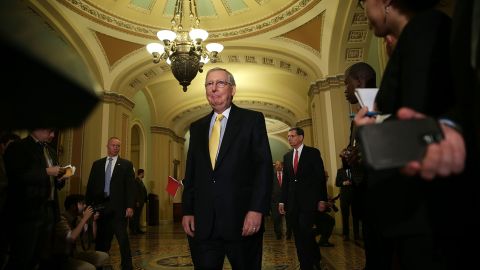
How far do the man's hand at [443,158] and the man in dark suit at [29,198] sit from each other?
205 cm

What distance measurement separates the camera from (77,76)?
46cm

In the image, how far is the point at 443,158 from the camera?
2.38 ft

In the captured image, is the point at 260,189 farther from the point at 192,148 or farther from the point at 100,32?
the point at 100,32

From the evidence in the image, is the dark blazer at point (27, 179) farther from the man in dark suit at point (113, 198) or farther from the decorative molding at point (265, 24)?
the decorative molding at point (265, 24)

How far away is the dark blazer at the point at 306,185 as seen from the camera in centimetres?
372

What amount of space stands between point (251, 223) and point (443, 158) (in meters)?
1.30

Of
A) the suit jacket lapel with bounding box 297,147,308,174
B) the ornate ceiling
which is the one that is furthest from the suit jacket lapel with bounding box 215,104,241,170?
the ornate ceiling

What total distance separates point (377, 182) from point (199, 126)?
4.88ft

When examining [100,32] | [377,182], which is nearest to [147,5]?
[100,32]

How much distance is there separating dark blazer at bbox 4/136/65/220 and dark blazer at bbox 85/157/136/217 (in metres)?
1.37

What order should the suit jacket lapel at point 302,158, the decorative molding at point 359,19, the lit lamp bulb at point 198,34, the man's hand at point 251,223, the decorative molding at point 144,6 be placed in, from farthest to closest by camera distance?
the decorative molding at point 144,6 < the decorative molding at point 359,19 < the lit lamp bulb at point 198,34 < the suit jacket lapel at point 302,158 < the man's hand at point 251,223

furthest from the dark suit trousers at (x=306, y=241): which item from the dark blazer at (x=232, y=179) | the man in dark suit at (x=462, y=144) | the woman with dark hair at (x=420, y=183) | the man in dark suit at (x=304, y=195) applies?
the man in dark suit at (x=462, y=144)

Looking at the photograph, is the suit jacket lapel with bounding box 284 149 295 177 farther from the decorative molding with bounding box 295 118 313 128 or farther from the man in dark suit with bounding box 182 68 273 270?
the decorative molding with bounding box 295 118 313 128

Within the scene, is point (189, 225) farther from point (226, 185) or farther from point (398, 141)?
point (398, 141)
